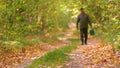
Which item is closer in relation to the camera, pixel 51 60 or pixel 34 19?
pixel 51 60

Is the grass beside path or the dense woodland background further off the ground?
the dense woodland background

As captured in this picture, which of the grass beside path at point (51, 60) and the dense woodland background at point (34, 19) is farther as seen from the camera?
the dense woodland background at point (34, 19)

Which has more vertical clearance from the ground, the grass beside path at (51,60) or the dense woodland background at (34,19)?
the dense woodland background at (34,19)

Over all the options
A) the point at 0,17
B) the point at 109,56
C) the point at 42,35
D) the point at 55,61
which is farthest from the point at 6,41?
the point at 42,35

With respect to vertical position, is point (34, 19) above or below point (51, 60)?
above

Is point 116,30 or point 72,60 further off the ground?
point 116,30

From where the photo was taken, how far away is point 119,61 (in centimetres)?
1038

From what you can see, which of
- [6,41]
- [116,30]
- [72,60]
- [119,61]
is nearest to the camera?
[119,61]

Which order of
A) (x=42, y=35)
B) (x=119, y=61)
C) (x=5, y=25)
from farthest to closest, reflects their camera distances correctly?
(x=42, y=35)
(x=5, y=25)
(x=119, y=61)

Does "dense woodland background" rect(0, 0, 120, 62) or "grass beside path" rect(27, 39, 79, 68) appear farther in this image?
"dense woodland background" rect(0, 0, 120, 62)

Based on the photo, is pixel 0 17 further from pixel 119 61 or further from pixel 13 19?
pixel 119 61


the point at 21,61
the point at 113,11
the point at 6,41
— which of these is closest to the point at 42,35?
the point at 6,41

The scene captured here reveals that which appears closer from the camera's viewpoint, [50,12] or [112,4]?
[112,4]

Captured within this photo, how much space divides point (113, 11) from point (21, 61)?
4.19 metres
